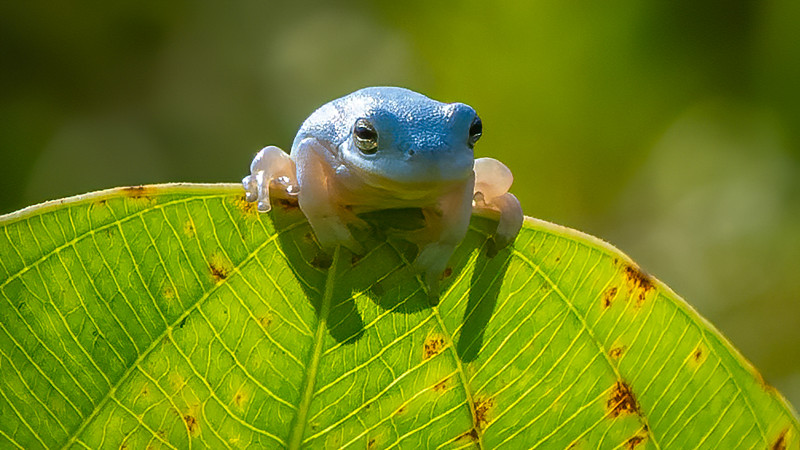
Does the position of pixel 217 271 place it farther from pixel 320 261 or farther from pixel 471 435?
pixel 471 435

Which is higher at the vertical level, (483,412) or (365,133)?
(365,133)

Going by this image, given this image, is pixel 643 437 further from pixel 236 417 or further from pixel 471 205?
pixel 236 417

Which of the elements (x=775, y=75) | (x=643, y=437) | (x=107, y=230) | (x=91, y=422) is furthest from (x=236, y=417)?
(x=775, y=75)

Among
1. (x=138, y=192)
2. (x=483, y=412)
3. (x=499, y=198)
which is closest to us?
(x=138, y=192)

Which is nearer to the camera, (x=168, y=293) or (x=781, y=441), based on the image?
(x=168, y=293)

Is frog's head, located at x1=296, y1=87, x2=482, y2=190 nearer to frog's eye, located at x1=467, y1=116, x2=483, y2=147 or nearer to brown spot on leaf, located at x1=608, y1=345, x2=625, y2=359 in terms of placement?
frog's eye, located at x1=467, y1=116, x2=483, y2=147

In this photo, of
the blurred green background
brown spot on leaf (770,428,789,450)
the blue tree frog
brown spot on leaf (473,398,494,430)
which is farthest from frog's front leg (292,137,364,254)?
the blurred green background

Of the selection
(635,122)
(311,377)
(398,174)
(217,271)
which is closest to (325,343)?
(311,377)
